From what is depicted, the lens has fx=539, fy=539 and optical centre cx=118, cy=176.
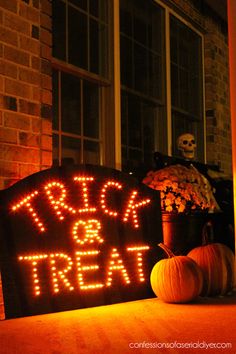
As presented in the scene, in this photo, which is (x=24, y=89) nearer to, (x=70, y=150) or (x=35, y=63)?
(x=35, y=63)

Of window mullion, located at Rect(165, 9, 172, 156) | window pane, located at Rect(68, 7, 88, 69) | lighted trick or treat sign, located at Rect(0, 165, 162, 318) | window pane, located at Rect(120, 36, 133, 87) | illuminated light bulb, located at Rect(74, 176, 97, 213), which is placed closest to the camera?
lighted trick or treat sign, located at Rect(0, 165, 162, 318)

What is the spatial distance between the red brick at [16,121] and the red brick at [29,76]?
0.24 meters

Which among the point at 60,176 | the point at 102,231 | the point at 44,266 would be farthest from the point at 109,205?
the point at 44,266

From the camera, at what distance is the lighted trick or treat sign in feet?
9.57

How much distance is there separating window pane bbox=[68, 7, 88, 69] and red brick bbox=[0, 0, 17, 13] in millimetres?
784

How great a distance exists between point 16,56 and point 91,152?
1200mm

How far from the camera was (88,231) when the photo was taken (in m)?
3.23

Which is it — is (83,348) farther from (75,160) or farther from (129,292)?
(75,160)

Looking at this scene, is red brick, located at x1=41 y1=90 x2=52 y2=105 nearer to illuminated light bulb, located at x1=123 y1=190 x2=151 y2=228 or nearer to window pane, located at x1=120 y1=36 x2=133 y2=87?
illuminated light bulb, located at x1=123 y1=190 x2=151 y2=228

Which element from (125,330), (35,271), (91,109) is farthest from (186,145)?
(125,330)

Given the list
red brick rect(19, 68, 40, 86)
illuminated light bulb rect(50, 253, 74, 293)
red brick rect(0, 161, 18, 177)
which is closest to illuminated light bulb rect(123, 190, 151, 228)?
illuminated light bulb rect(50, 253, 74, 293)

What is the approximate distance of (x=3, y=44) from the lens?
3260 mm

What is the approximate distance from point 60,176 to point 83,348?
115 cm

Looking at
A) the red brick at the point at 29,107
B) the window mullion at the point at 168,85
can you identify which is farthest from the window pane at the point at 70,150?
the window mullion at the point at 168,85
